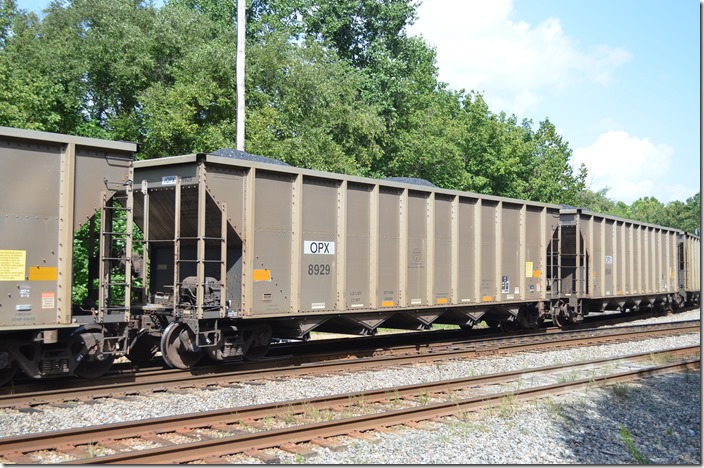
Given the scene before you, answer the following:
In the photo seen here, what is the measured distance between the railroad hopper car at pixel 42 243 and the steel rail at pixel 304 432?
127 inches

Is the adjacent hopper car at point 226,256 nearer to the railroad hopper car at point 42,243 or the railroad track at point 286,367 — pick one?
the railroad hopper car at point 42,243

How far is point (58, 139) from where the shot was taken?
8.89m

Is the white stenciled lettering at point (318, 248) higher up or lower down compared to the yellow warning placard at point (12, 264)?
higher up

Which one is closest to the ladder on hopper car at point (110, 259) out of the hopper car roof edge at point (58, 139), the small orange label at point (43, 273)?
the hopper car roof edge at point (58, 139)

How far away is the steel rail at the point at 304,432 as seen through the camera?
6133mm

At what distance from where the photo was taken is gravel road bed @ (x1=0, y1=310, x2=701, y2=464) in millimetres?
6852

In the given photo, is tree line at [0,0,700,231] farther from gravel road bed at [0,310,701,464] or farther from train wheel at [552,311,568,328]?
gravel road bed at [0,310,701,464]

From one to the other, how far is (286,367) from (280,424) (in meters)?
3.61

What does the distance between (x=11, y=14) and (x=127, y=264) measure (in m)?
26.1

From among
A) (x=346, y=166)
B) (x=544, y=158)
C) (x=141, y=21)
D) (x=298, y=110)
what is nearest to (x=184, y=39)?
(x=141, y=21)

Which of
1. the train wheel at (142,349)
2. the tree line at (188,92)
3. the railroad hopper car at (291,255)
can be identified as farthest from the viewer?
the tree line at (188,92)

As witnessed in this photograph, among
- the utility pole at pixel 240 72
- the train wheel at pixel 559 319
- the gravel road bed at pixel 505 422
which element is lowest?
the gravel road bed at pixel 505 422

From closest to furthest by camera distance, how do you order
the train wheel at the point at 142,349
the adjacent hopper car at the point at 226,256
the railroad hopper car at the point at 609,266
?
the adjacent hopper car at the point at 226,256
the train wheel at the point at 142,349
the railroad hopper car at the point at 609,266

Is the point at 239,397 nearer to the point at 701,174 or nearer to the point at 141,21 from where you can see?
the point at 701,174
